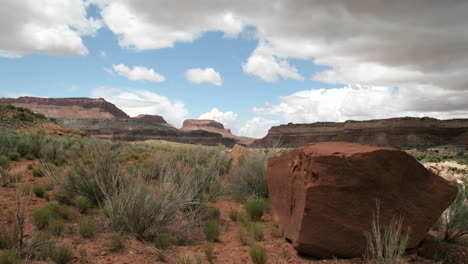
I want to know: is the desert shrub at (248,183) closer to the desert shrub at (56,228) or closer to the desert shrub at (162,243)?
the desert shrub at (162,243)

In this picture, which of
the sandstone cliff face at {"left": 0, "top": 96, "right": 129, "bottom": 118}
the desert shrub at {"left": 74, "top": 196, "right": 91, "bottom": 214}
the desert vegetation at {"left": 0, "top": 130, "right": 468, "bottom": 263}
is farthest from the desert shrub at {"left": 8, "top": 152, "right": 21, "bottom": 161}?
the sandstone cliff face at {"left": 0, "top": 96, "right": 129, "bottom": 118}

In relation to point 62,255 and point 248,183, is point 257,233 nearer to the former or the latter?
point 62,255

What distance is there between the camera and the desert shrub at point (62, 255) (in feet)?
13.6

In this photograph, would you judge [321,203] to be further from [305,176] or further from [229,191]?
[229,191]

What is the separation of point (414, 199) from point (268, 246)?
247 centimetres

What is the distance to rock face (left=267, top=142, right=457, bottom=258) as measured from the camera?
490cm

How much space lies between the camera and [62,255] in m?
4.15

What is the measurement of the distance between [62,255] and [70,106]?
500 feet

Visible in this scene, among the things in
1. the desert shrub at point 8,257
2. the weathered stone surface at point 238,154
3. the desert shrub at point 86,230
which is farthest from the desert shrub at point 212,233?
the weathered stone surface at point 238,154

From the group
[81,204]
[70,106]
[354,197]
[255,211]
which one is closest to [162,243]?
[81,204]

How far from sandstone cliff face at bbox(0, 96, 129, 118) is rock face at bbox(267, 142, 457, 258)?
449 ft

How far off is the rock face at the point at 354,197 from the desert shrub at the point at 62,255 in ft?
10.5

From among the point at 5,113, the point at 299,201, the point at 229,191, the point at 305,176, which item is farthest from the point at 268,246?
the point at 5,113

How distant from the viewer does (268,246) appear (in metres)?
5.42
